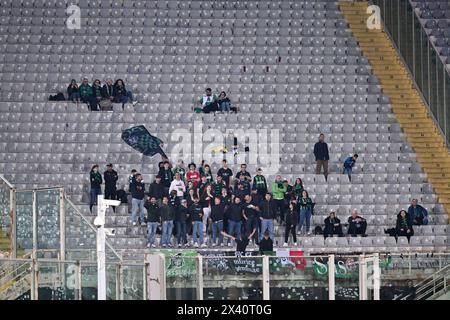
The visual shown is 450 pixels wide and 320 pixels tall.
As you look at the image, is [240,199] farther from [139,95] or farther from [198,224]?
[139,95]

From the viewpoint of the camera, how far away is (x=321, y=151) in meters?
31.4

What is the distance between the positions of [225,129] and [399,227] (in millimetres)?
4066

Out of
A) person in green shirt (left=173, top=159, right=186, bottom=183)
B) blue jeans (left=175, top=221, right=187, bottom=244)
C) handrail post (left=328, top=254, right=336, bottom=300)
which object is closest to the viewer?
handrail post (left=328, top=254, right=336, bottom=300)

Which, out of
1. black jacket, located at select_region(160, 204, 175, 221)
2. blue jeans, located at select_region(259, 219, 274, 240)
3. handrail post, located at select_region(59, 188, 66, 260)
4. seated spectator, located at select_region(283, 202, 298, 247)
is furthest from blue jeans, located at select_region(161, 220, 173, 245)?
handrail post, located at select_region(59, 188, 66, 260)

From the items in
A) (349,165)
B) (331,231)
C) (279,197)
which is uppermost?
(349,165)

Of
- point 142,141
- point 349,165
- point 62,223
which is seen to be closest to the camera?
point 62,223

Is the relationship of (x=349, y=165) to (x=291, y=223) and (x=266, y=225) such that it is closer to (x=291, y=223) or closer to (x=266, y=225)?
(x=291, y=223)

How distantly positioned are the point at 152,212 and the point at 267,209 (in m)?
2.10

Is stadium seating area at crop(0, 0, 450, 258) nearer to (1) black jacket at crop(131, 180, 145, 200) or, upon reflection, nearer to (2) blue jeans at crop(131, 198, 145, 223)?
(2) blue jeans at crop(131, 198, 145, 223)

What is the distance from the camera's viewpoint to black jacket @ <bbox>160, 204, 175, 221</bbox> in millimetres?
29719

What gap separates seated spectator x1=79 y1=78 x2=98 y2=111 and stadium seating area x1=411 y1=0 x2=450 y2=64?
6624mm

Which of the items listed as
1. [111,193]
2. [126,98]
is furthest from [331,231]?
[126,98]

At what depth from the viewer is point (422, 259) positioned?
925 inches

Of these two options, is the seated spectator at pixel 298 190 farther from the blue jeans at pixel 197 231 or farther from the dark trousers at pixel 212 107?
the dark trousers at pixel 212 107
